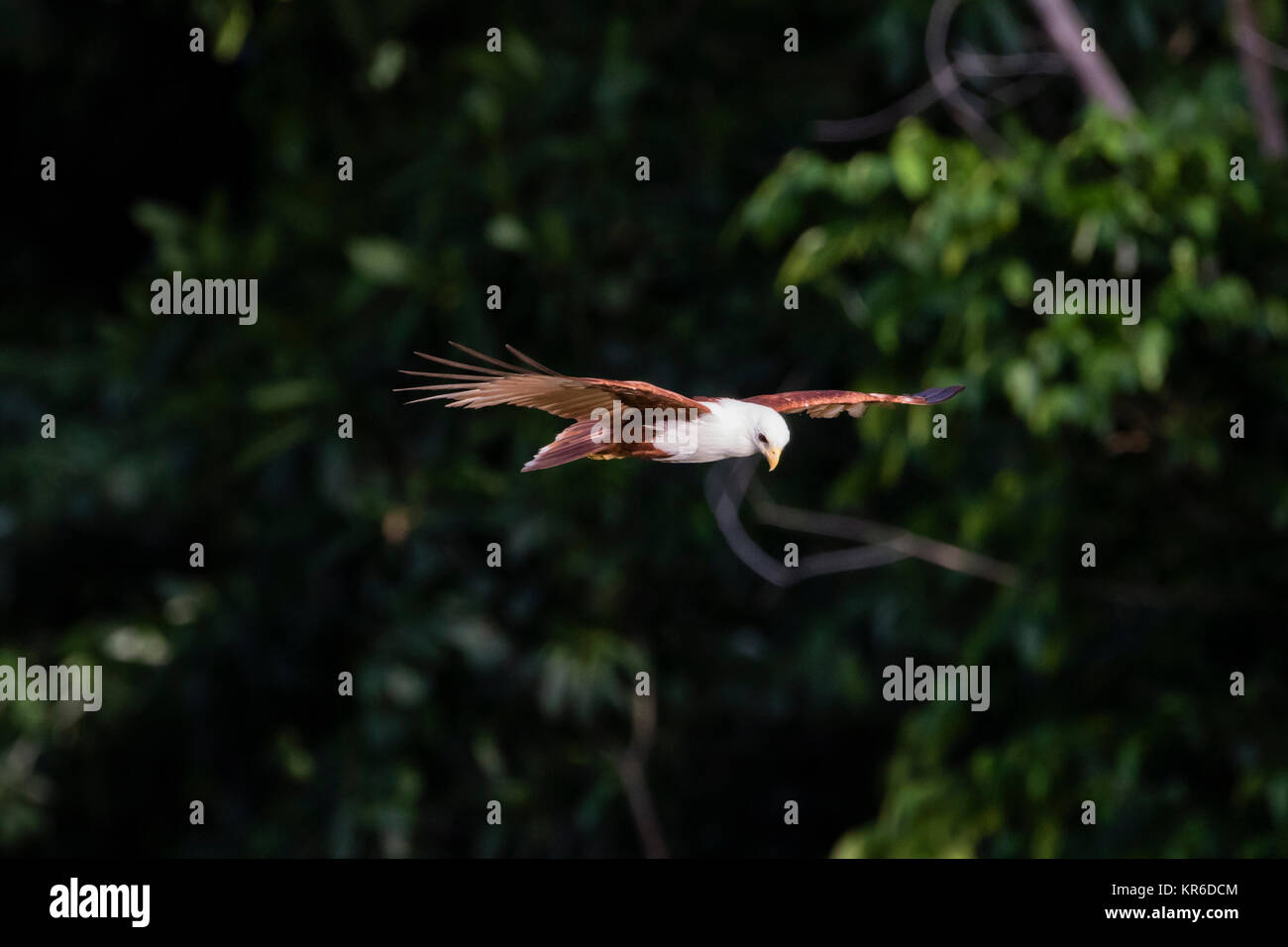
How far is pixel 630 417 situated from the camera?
2141mm

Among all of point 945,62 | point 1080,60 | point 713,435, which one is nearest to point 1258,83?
point 1080,60

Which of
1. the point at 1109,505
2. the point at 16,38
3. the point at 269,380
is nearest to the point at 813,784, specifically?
the point at 1109,505

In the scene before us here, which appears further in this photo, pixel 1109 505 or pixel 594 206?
pixel 594 206

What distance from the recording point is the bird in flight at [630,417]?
2.06m

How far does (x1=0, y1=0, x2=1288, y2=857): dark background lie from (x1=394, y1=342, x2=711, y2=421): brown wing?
461cm

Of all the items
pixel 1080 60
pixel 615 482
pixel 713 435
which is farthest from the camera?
pixel 615 482

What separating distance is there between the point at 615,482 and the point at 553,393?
6718mm

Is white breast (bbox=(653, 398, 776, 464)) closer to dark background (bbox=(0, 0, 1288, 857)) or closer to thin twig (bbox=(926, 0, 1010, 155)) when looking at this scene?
dark background (bbox=(0, 0, 1288, 857))

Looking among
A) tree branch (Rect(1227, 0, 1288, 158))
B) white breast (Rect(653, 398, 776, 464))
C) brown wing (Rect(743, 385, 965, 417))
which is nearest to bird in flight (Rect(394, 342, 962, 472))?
white breast (Rect(653, 398, 776, 464))

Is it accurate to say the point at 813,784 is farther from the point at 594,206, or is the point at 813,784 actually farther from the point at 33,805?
the point at 33,805

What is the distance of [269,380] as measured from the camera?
30.2ft

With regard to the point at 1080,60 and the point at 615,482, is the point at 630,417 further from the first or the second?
the point at 615,482

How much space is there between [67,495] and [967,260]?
18.3 feet
